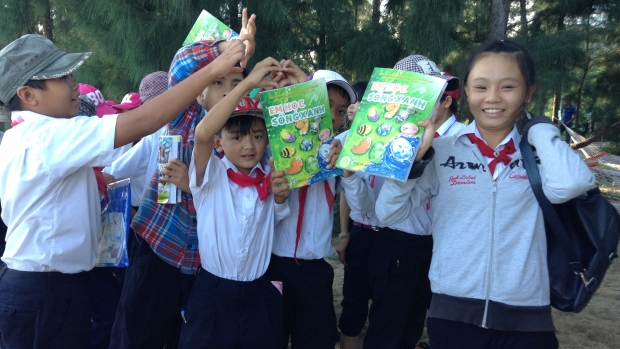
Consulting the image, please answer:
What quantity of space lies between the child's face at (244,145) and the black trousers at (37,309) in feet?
2.71

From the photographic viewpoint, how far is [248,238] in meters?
2.10

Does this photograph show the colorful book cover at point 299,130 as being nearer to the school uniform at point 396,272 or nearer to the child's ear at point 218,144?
the child's ear at point 218,144

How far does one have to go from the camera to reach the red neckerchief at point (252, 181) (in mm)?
2143

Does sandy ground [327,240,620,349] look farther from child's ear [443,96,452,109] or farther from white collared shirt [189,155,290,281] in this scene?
child's ear [443,96,452,109]

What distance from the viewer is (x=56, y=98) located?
193cm

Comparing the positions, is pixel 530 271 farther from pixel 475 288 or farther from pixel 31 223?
pixel 31 223

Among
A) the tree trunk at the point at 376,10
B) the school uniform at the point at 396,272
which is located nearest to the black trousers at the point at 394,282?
the school uniform at the point at 396,272

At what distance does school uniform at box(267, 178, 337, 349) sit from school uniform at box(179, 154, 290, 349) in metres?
0.14

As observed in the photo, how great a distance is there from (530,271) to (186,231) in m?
1.43

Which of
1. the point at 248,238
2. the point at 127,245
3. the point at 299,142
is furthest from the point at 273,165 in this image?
the point at 127,245

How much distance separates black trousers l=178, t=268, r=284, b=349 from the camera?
2.04 m

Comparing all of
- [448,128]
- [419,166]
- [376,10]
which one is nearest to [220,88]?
[419,166]

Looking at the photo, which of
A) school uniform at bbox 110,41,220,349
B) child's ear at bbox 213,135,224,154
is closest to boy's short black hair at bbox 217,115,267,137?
child's ear at bbox 213,135,224,154

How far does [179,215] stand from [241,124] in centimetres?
50
